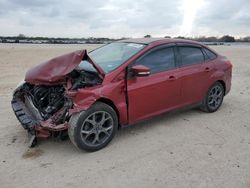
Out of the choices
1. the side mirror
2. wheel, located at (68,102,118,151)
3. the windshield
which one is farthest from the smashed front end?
the side mirror

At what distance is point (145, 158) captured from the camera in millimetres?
3934

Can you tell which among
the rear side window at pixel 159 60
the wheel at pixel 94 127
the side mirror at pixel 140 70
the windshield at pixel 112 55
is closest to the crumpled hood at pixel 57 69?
the windshield at pixel 112 55

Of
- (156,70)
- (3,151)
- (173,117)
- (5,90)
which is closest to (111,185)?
(3,151)

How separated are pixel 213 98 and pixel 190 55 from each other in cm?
117

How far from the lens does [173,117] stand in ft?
18.5

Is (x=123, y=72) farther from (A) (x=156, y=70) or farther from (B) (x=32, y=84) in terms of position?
(B) (x=32, y=84)

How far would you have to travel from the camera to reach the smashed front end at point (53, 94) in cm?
396

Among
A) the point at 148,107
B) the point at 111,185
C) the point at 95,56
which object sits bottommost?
the point at 111,185

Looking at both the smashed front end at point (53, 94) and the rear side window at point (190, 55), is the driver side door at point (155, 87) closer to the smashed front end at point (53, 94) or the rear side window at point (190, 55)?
the rear side window at point (190, 55)

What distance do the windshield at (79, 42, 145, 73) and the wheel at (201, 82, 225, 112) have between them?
196 cm

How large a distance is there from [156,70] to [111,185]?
7.31ft

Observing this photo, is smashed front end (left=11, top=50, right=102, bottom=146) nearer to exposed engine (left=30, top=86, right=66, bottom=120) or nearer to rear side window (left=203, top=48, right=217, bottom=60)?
exposed engine (left=30, top=86, right=66, bottom=120)

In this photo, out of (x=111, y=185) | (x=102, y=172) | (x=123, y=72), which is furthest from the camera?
(x=123, y=72)

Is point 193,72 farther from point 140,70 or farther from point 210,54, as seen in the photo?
point 140,70
